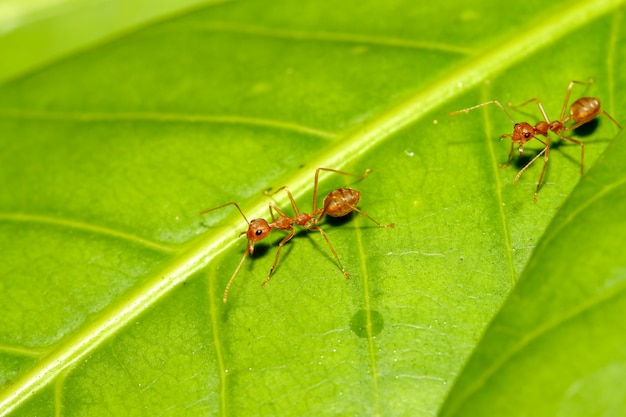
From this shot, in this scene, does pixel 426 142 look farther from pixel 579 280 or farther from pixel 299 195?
pixel 579 280

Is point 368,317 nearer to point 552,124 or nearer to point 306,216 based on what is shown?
point 306,216

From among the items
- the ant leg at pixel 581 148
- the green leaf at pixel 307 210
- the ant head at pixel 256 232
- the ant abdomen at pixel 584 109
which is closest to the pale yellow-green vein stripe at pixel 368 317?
the green leaf at pixel 307 210

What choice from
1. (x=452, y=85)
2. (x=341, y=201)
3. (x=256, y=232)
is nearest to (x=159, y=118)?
(x=256, y=232)

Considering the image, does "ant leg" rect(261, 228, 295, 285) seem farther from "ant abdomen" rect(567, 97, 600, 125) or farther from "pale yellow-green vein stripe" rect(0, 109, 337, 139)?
"ant abdomen" rect(567, 97, 600, 125)

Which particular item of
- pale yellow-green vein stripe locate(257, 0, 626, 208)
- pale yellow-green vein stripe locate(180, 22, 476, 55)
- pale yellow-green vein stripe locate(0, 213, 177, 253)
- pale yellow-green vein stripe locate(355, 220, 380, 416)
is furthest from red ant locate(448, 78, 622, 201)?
pale yellow-green vein stripe locate(0, 213, 177, 253)

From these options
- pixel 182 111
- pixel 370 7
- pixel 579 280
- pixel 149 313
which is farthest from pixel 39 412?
pixel 370 7

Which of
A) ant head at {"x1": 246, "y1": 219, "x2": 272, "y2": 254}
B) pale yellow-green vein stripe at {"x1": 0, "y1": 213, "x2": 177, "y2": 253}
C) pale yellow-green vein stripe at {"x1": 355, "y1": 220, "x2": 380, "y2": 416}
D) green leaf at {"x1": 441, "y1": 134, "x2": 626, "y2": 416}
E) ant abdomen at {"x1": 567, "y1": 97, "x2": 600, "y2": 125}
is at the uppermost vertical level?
pale yellow-green vein stripe at {"x1": 0, "y1": 213, "x2": 177, "y2": 253}

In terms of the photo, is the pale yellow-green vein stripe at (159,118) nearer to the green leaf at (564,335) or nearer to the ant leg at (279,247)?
the ant leg at (279,247)
